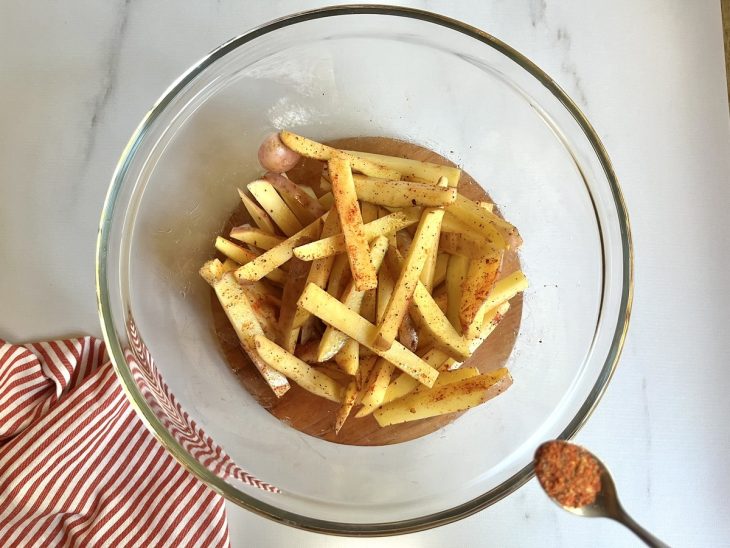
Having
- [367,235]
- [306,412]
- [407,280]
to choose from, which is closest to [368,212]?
[367,235]

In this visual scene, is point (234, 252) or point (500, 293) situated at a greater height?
point (500, 293)

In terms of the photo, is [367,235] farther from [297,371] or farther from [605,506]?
[605,506]

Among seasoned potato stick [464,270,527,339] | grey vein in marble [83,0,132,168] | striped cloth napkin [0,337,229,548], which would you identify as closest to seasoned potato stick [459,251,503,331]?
seasoned potato stick [464,270,527,339]

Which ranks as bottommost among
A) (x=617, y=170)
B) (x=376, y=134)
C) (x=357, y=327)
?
(x=357, y=327)

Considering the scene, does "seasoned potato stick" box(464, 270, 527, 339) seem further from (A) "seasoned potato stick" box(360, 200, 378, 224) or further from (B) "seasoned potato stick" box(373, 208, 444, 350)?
(A) "seasoned potato stick" box(360, 200, 378, 224)

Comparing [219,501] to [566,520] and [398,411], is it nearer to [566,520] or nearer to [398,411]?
[398,411]

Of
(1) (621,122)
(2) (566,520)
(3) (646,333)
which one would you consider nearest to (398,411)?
(2) (566,520)
